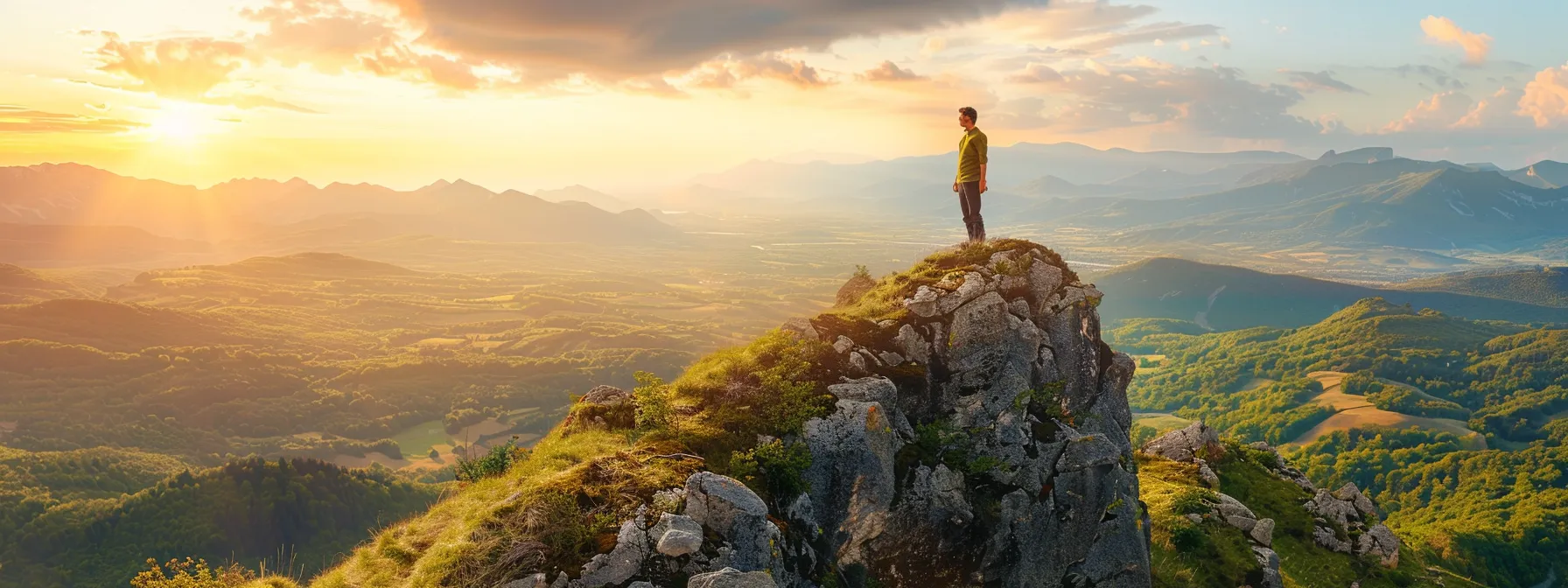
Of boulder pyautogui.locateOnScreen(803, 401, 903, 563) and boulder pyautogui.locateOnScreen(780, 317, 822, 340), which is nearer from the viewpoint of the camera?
boulder pyautogui.locateOnScreen(803, 401, 903, 563)

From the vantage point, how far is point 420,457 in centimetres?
18638

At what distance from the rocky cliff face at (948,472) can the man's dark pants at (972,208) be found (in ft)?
7.49

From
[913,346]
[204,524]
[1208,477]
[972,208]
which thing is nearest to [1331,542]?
[1208,477]

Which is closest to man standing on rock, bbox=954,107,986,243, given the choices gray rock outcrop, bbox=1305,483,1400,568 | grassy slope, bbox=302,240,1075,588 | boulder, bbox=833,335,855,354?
boulder, bbox=833,335,855,354

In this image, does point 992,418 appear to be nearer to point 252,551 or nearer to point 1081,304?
point 1081,304

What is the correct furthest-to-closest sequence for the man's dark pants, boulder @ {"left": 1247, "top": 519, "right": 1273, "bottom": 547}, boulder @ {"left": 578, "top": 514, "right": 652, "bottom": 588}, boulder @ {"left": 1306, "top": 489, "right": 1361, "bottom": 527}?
1. boulder @ {"left": 1306, "top": 489, "right": 1361, "bottom": 527}
2. boulder @ {"left": 1247, "top": 519, "right": 1273, "bottom": 547}
3. the man's dark pants
4. boulder @ {"left": 578, "top": 514, "right": 652, "bottom": 588}

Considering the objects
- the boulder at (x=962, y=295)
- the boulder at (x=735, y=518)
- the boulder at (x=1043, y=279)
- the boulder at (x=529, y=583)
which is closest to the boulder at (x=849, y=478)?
the boulder at (x=735, y=518)

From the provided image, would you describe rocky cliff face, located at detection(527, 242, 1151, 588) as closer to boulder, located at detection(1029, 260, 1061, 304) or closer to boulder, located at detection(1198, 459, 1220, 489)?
boulder, located at detection(1029, 260, 1061, 304)

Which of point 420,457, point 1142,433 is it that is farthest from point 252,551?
point 1142,433

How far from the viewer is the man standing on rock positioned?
24375 millimetres

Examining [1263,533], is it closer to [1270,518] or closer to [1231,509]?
[1231,509]

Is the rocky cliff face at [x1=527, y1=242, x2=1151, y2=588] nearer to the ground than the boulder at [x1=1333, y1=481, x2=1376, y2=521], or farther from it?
farther from it

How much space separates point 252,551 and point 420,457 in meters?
77.1

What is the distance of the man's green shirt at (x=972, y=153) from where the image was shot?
80.1 feet
